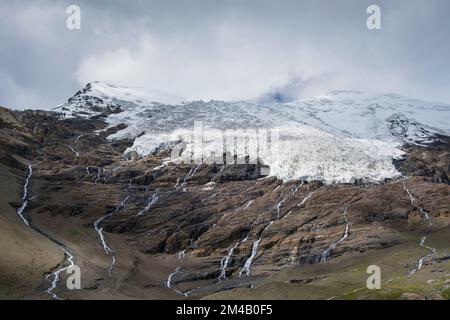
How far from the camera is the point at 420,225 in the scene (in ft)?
555

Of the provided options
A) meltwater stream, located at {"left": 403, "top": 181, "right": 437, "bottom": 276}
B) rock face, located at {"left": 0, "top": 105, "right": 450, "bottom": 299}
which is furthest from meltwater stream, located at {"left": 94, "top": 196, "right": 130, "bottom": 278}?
meltwater stream, located at {"left": 403, "top": 181, "right": 437, "bottom": 276}

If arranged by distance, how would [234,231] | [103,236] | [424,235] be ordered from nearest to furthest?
[424,235]
[103,236]
[234,231]

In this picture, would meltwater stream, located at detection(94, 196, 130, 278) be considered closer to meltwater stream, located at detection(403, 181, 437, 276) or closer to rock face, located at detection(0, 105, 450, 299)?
rock face, located at detection(0, 105, 450, 299)

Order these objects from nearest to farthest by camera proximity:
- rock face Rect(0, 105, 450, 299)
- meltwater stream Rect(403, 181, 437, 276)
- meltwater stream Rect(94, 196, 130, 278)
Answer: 1. meltwater stream Rect(403, 181, 437, 276)
2. rock face Rect(0, 105, 450, 299)
3. meltwater stream Rect(94, 196, 130, 278)

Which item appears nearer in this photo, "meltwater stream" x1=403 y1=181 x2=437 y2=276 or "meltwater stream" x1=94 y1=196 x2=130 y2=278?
"meltwater stream" x1=403 y1=181 x2=437 y2=276

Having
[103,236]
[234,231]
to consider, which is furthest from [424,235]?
[103,236]

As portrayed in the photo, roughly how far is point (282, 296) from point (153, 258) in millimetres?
61133

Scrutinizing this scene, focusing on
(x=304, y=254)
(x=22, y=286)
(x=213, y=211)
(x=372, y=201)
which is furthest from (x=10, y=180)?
(x=372, y=201)

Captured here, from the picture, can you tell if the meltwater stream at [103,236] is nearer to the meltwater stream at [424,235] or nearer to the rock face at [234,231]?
the rock face at [234,231]

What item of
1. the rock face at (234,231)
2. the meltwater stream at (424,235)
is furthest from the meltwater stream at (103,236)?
the meltwater stream at (424,235)

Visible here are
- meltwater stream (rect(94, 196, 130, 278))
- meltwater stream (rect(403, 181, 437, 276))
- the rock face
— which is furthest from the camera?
meltwater stream (rect(94, 196, 130, 278))

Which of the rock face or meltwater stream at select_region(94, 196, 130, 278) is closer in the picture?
the rock face

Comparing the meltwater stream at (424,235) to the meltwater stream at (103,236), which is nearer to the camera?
the meltwater stream at (424,235)

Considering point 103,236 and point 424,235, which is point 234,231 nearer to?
point 103,236
